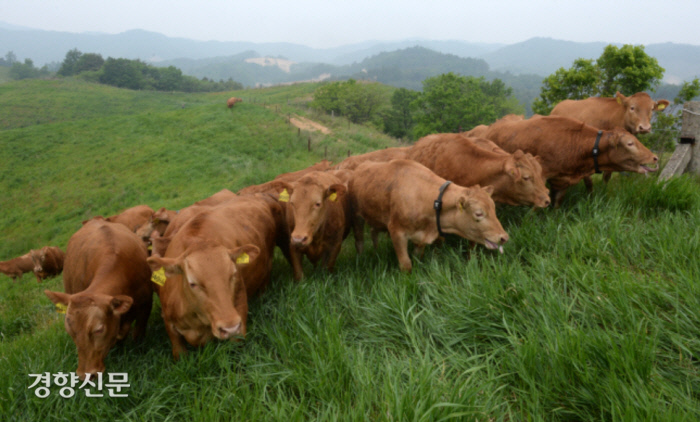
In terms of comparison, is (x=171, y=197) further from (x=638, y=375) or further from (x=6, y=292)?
(x=638, y=375)

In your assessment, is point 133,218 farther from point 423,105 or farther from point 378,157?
point 423,105

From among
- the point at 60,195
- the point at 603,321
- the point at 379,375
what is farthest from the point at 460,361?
the point at 60,195

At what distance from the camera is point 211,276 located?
376 centimetres

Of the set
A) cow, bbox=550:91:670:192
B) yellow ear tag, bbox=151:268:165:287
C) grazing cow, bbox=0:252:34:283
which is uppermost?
cow, bbox=550:91:670:192

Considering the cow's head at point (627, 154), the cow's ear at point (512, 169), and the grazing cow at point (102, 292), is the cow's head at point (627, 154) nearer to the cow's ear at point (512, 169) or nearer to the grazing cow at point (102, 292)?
the cow's ear at point (512, 169)

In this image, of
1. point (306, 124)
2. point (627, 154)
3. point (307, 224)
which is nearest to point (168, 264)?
point (307, 224)

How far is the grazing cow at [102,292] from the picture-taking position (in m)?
4.13

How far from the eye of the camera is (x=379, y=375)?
130 inches

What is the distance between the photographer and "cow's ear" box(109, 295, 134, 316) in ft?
14.1

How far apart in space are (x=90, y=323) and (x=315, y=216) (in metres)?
2.94

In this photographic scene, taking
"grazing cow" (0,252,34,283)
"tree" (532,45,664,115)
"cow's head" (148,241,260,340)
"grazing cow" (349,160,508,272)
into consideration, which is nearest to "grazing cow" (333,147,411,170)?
"grazing cow" (349,160,508,272)

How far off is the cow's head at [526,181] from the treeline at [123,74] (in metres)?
94.9

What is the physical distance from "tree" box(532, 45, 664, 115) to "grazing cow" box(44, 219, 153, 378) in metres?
20.4

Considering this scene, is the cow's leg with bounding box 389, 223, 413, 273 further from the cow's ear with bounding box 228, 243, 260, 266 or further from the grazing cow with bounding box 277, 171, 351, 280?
the cow's ear with bounding box 228, 243, 260, 266
